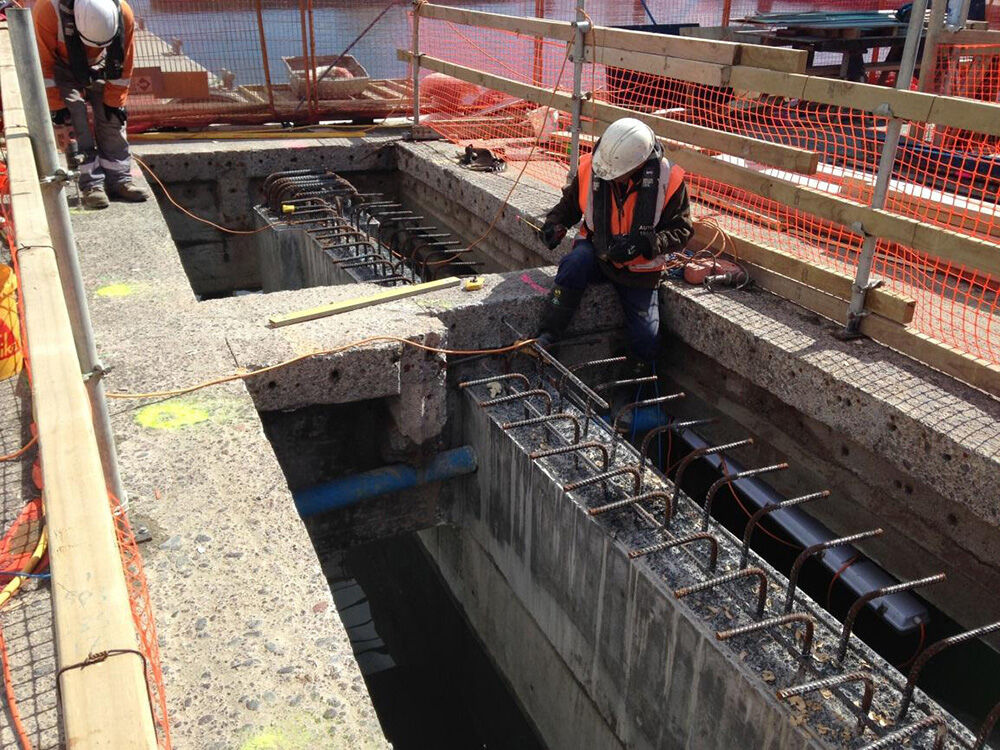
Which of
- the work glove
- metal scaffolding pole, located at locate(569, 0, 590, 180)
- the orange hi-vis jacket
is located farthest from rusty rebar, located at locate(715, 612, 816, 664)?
the work glove

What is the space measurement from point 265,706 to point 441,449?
9.19ft

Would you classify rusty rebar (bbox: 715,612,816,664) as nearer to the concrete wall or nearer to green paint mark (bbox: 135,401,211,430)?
the concrete wall

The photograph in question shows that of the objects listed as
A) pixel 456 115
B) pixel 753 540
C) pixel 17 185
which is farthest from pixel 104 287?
pixel 456 115

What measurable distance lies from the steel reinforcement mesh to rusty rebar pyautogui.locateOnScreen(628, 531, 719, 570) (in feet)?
6.27

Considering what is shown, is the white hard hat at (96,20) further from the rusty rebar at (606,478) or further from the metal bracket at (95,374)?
the rusty rebar at (606,478)

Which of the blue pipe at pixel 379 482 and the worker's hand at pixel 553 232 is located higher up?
the worker's hand at pixel 553 232

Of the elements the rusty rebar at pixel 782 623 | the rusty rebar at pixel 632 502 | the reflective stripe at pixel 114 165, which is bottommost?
the rusty rebar at pixel 782 623

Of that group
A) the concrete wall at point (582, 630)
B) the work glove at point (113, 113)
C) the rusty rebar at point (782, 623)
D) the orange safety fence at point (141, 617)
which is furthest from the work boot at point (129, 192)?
the rusty rebar at point (782, 623)

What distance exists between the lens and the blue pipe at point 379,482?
5027mm

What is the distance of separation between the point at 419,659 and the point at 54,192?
471cm

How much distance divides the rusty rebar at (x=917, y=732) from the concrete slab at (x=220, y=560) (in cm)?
170

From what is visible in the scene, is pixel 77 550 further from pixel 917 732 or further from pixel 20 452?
pixel 917 732

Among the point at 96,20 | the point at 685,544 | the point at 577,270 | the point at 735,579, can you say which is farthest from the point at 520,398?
the point at 96,20

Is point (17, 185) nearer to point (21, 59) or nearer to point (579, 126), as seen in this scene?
point (21, 59)
